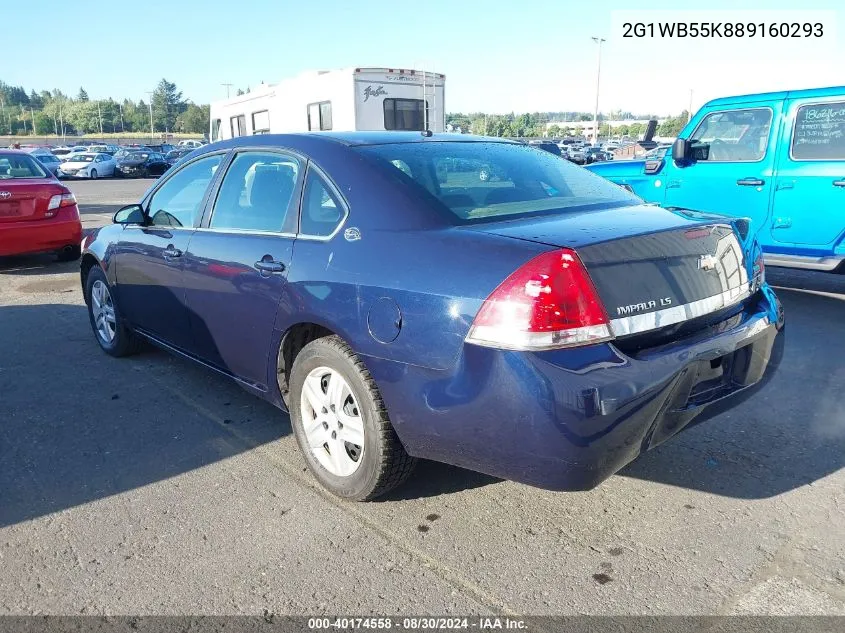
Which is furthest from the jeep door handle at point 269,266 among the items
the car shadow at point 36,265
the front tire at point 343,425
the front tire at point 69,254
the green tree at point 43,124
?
the green tree at point 43,124

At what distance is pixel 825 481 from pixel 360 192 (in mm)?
2461

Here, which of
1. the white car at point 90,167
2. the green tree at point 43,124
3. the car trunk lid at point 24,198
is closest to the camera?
the car trunk lid at point 24,198

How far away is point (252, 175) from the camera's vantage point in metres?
3.75

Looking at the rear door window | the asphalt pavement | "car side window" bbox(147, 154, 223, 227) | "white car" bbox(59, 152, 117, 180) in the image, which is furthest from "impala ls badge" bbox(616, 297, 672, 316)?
"white car" bbox(59, 152, 117, 180)

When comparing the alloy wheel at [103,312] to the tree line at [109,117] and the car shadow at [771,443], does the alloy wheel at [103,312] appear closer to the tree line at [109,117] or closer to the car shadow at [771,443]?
the car shadow at [771,443]

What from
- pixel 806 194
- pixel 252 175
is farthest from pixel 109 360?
pixel 806 194

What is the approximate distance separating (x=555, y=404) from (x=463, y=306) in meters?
0.46

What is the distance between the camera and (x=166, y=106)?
158 m

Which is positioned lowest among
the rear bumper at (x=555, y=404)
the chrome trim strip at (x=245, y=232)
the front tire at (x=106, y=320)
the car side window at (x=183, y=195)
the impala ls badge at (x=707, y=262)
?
the front tire at (x=106, y=320)

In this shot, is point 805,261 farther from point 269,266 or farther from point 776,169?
point 269,266

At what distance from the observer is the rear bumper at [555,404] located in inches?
92.7

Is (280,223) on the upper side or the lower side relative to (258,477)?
upper

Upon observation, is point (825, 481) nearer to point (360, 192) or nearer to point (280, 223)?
point (360, 192)

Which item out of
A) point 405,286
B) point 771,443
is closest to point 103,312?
point 405,286
